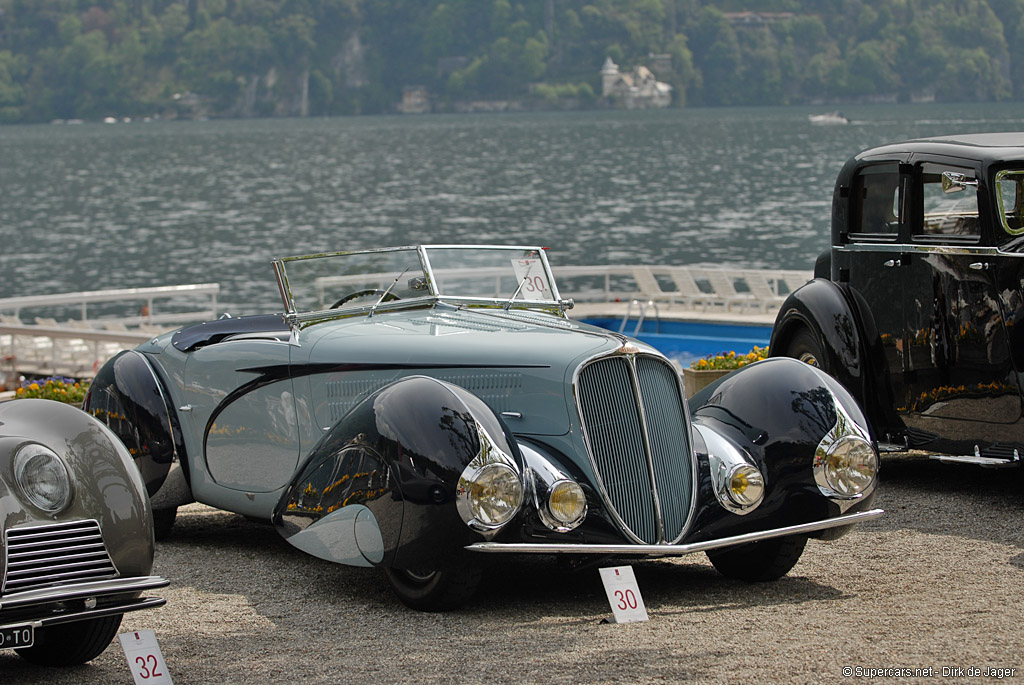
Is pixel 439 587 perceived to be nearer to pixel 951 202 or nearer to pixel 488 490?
pixel 488 490

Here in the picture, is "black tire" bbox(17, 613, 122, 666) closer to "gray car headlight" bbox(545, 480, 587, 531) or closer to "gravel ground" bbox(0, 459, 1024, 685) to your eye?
"gravel ground" bbox(0, 459, 1024, 685)

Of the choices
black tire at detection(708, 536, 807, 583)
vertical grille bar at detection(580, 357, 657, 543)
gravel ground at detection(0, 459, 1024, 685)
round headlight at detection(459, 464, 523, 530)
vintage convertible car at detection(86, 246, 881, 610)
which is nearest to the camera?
gravel ground at detection(0, 459, 1024, 685)

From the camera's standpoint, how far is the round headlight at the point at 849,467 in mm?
7000

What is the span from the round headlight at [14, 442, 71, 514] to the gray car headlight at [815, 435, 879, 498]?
369cm

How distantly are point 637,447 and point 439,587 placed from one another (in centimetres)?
119

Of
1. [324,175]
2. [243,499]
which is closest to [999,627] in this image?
[243,499]

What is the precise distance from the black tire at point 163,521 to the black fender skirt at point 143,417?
0.54 feet

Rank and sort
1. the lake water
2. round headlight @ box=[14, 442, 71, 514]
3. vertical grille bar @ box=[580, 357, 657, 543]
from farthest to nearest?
the lake water → vertical grille bar @ box=[580, 357, 657, 543] → round headlight @ box=[14, 442, 71, 514]

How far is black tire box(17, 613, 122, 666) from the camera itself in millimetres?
5754

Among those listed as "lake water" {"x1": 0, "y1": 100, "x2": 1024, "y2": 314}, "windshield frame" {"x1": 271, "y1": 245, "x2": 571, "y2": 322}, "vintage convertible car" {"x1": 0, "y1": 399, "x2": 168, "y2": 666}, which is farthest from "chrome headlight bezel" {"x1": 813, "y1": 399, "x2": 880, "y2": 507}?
"lake water" {"x1": 0, "y1": 100, "x2": 1024, "y2": 314}

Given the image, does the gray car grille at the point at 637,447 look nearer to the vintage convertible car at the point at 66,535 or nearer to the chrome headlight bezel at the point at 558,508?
the chrome headlight bezel at the point at 558,508

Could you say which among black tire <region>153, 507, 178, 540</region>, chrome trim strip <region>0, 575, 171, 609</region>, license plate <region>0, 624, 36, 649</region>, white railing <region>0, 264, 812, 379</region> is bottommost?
white railing <region>0, 264, 812, 379</region>

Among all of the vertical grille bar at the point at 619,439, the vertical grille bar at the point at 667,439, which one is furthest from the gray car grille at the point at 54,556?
the vertical grille bar at the point at 667,439

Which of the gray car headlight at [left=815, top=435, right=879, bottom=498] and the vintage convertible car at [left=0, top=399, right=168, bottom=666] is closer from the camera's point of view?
the vintage convertible car at [left=0, top=399, right=168, bottom=666]
